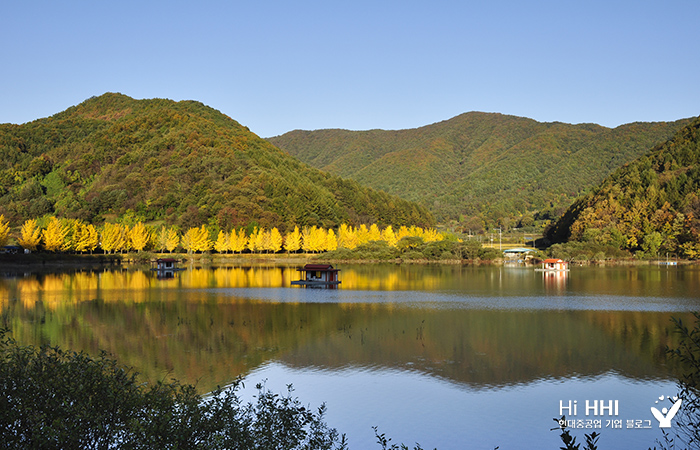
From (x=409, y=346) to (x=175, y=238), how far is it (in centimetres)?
7291

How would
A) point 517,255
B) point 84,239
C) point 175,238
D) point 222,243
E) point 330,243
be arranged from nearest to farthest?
1. point 84,239
2. point 222,243
3. point 175,238
4. point 330,243
5. point 517,255

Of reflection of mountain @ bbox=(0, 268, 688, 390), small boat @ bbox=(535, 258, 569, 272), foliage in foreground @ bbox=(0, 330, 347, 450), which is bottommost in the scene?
small boat @ bbox=(535, 258, 569, 272)

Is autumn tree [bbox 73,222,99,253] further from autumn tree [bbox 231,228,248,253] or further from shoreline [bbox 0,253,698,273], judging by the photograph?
autumn tree [bbox 231,228,248,253]

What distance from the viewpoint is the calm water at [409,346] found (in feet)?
50.3

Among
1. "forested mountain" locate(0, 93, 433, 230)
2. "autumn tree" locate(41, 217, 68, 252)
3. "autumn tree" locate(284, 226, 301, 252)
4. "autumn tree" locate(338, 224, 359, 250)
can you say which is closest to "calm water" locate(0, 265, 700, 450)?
"autumn tree" locate(41, 217, 68, 252)

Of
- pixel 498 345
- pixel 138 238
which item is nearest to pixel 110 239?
pixel 138 238

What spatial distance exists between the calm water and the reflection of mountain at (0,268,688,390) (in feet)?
0.25

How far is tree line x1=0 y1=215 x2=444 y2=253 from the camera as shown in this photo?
7739 centimetres

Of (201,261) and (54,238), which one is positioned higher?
(54,238)

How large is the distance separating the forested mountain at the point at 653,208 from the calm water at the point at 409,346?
43.8 m

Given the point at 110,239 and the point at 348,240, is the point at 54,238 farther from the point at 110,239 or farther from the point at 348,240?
the point at 348,240

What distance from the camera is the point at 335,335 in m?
25.9

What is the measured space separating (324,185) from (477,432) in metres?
137

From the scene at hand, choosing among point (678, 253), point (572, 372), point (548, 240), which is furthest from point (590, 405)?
point (548, 240)
